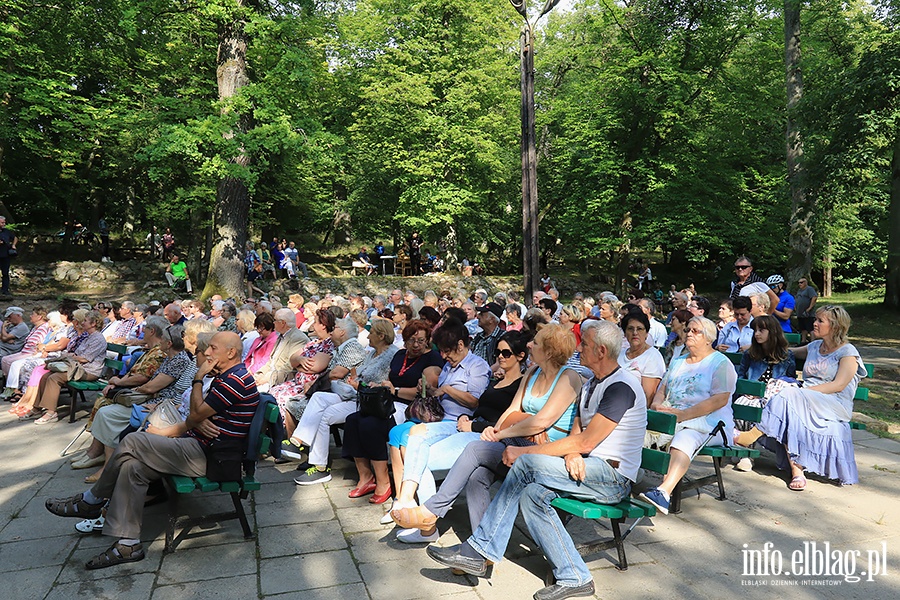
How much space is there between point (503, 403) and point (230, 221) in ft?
41.8

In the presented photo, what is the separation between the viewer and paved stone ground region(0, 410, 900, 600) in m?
3.31

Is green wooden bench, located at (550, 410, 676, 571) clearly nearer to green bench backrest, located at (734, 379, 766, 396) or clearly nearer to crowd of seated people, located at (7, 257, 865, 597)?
crowd of seated people, located at (7, 257, 865, 597)

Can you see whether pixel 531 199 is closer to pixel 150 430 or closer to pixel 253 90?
pixel 150 430

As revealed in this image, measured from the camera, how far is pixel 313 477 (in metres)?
5.24

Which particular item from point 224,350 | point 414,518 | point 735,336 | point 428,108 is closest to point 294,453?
point 224,350

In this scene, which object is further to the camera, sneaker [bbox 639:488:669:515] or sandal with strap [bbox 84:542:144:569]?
sneaker [bbox 639:488:669:515]

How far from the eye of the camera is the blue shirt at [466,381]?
460 centimetres

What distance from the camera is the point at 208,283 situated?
595 inches

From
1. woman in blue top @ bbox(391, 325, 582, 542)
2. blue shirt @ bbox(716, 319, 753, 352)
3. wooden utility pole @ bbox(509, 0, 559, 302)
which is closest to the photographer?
woman in blue top @ bbox(391, 325, 582, 542)

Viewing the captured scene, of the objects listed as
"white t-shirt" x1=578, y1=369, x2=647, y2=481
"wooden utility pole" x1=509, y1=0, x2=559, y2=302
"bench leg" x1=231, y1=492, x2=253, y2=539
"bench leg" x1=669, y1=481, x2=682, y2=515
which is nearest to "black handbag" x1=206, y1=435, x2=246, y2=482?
"bench leg" x1=231, y1=492, x2=253, y2=539

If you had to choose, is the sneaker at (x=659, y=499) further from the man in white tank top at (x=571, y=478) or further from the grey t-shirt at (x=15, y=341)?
the grey t-shirt at (x=15, y=341)

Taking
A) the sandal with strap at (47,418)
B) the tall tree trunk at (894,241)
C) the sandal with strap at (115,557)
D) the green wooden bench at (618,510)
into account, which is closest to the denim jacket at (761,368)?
the green wooden bench at (618,510)

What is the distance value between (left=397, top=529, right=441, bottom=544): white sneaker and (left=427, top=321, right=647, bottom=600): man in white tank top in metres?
0.47

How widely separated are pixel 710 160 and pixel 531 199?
52.5ft
